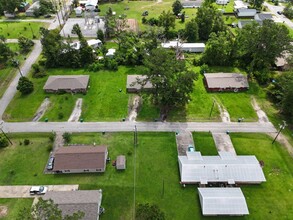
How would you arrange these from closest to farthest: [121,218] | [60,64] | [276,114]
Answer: [121,218]
[276,114]
[60,64]

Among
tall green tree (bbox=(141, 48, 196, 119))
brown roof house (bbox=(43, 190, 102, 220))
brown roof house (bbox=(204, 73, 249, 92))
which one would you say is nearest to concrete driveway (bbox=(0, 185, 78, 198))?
brown roof house (bbox=(43, 190, 102, 220))

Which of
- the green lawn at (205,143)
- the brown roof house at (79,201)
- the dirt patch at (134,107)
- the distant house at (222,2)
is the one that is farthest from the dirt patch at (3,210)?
the distant house at (222,2)

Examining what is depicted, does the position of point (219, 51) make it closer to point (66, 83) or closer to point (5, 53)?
point (66, 83)

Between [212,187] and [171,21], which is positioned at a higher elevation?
[171,21]

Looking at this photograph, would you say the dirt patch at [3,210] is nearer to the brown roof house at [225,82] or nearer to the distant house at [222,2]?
the brown roof house at [225,82]

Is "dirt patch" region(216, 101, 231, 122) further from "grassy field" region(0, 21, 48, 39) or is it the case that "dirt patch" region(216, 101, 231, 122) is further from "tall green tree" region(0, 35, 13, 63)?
"grassy field" region(0, 21, 48, 39)

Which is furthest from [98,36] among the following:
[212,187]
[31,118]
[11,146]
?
[212,187]

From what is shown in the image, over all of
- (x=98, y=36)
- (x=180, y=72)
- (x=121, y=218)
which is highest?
(x=180, y=72)

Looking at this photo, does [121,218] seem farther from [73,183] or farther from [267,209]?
[267,209]
